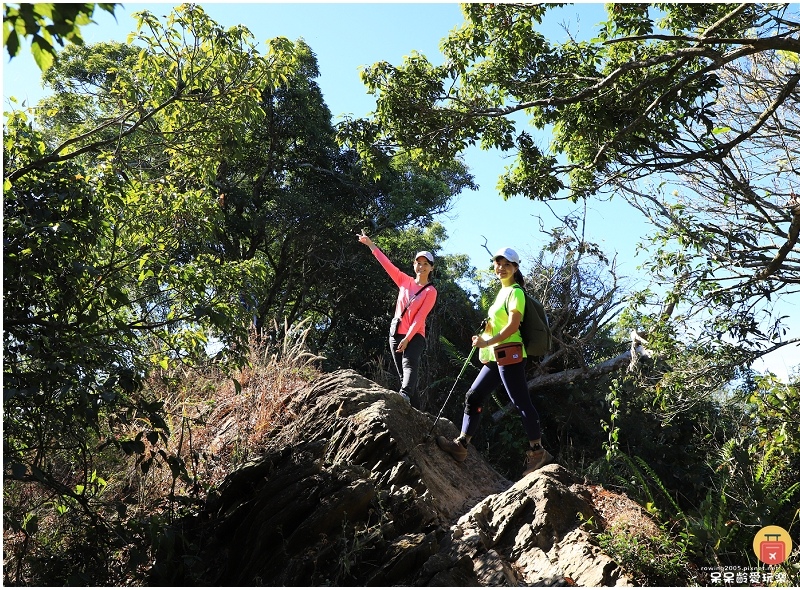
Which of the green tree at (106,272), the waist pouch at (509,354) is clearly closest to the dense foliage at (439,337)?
the green tree at (106,272)

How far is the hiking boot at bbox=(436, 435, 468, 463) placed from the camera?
7.64 meters

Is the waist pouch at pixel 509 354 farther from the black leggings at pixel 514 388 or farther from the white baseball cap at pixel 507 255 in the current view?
→ the white baseball cap at pixel 507 255

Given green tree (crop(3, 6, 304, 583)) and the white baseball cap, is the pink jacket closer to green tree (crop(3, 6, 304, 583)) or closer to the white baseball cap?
the white baseball cap

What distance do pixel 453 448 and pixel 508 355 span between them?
150cm

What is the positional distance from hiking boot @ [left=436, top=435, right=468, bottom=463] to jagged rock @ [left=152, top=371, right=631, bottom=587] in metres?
0.38

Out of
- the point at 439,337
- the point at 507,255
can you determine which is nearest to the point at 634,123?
the point at 507,255

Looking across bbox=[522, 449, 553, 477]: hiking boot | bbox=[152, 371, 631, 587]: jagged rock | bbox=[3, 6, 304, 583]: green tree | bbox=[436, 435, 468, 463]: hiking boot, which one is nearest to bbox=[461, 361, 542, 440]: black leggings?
bbox=[522, 449, 553, 477]: hiking boot

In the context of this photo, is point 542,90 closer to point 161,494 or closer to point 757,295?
point 757,295

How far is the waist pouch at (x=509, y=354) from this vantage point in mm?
6770

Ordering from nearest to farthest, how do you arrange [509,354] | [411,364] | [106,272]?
[106,272], [509,354], [411,364]

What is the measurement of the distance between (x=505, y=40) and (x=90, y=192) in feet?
17.2

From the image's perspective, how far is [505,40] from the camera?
840 centimetres

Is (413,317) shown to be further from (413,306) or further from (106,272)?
(106,272)

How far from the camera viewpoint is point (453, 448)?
25.2 ft
